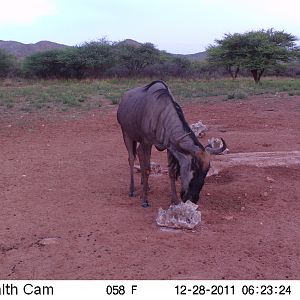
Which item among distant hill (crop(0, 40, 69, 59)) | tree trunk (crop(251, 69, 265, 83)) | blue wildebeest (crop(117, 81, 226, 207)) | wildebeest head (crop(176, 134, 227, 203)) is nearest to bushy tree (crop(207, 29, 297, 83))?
tree trunk (crop(251, 69, 265, 83))

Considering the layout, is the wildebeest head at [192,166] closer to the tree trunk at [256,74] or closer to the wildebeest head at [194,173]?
the wildebeest head at [194,173]

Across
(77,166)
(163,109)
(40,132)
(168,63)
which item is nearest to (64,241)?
(163,109)

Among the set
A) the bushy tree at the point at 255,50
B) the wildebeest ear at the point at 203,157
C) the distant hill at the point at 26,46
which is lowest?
the wildebeest ear at the point at 203,157

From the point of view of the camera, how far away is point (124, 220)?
225 inches

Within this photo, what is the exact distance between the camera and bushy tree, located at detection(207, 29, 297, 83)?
30.2m

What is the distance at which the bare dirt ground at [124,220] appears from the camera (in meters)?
4.46

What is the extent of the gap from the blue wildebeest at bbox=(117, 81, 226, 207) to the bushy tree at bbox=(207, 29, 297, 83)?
23.9 m

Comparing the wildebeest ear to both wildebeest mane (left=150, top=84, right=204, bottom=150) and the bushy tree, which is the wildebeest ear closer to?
wildebeest mane (left=150, top=84, right=204, bottom=150)

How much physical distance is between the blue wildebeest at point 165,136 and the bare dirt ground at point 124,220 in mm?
539

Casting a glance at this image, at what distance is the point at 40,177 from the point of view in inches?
309

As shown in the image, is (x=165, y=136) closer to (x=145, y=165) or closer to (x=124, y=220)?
(x=145, y=165)

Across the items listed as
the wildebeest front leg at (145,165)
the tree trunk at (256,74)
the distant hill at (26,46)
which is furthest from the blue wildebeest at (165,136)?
the distant hill at (26,46)

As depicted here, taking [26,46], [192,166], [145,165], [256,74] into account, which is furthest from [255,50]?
[26,46]

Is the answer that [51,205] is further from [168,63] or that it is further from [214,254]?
[168,63]
